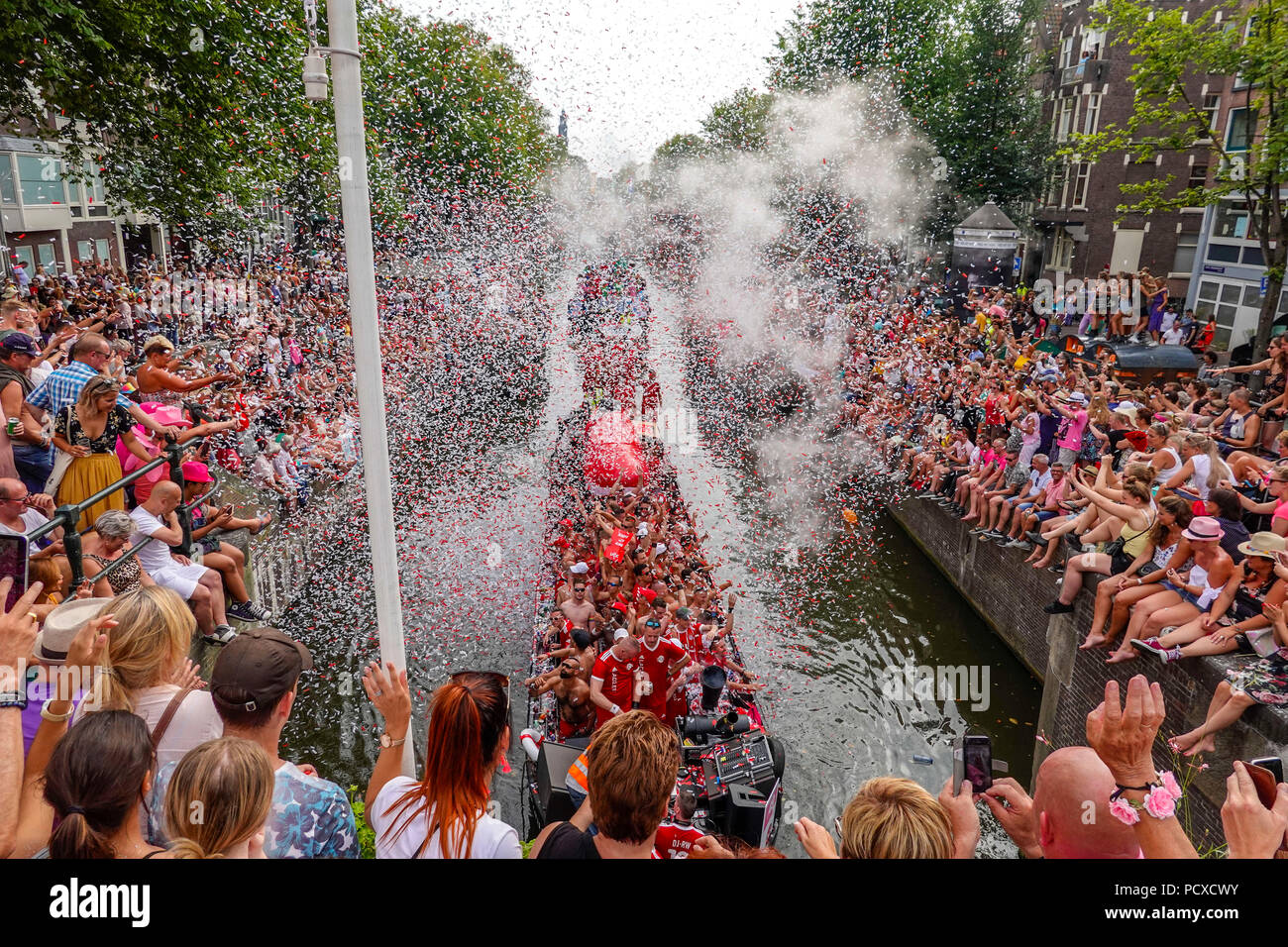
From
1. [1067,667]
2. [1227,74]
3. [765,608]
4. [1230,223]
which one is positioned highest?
[1227,74]

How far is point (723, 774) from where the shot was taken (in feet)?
18.5

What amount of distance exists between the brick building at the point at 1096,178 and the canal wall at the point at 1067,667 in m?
21.8

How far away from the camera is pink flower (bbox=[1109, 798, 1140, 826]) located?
219 cm

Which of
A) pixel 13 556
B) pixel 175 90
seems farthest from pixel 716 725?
pixel 175 90

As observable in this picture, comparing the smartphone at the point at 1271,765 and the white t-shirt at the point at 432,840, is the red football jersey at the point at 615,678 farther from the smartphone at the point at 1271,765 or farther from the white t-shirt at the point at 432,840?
the smartphone at the point at 1271,765

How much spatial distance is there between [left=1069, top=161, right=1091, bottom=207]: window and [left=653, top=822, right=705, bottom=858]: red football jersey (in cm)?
3638

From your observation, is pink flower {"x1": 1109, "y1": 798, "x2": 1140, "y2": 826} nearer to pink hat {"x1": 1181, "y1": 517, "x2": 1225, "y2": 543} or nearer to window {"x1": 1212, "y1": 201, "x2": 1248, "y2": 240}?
pink hat {"x1": 1181, "y1": 517, "x2": 1225, "y2": 543}

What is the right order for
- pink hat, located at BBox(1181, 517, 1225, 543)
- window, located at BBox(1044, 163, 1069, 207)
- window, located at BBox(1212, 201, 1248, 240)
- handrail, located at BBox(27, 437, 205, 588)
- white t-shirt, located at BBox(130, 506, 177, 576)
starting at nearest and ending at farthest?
handrail, located at BBox(27, 437, 205, 588) < white t-shirt, located at BBox(130, 506, 177, 576) < pink hat, located at BBox(1181, 517, 1225, 543) < window, located at BBox(1212, 201, 1248, 240) < window, located at BBox(1044, 163, 1069, 207)

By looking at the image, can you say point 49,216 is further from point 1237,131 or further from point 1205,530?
point 1237,131

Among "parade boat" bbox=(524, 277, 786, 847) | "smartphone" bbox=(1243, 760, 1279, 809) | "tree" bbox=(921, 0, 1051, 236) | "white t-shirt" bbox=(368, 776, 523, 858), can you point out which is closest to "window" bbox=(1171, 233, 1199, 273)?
"tree" bbox=(921, 0, 1051, 236)

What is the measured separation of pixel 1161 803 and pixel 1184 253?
35.4 metres

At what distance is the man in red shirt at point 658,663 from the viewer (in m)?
6.32

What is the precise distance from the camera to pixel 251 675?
247 cm
